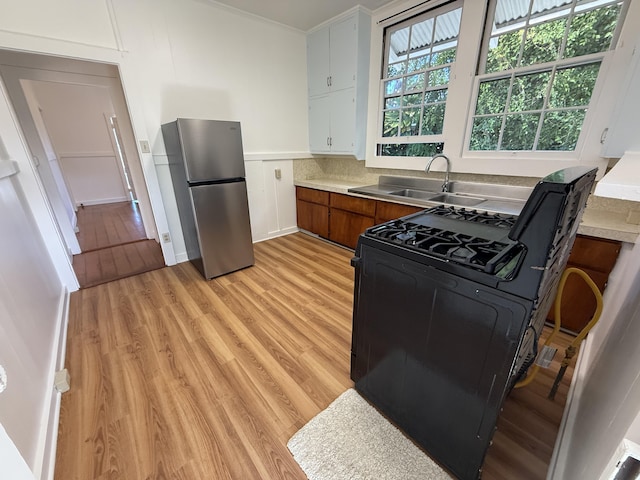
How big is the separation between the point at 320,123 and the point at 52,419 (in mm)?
3552

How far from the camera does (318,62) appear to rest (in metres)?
3.21

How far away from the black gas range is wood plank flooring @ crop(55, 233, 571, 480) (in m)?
0.33

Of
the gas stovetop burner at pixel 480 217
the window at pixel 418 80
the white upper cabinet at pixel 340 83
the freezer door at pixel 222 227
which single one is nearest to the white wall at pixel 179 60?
the white upper cabinet at pixel 340 83

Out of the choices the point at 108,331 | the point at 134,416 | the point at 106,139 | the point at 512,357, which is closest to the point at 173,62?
the point at 108,331

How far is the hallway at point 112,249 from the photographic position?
9.06ft

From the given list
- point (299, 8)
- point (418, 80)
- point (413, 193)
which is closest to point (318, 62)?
point (299, 8)

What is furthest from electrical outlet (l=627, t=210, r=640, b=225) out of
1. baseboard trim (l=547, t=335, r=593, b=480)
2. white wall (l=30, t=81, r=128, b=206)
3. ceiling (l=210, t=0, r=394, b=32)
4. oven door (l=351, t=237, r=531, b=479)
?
white wall (l=30, t=81, r=128, b=206)

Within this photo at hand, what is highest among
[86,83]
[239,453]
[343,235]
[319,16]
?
[319,16]

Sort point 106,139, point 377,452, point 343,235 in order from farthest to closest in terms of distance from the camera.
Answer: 1. point 106,139
2. point 343,235
3. point 377,452

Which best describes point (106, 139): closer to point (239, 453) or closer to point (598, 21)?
point (239, 453)

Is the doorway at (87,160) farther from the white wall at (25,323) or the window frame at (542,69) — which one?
the window frame at (542,69)

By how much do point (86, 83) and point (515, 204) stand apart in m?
4.63

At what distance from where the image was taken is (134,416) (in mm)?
1307

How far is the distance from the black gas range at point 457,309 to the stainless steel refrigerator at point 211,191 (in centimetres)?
184
